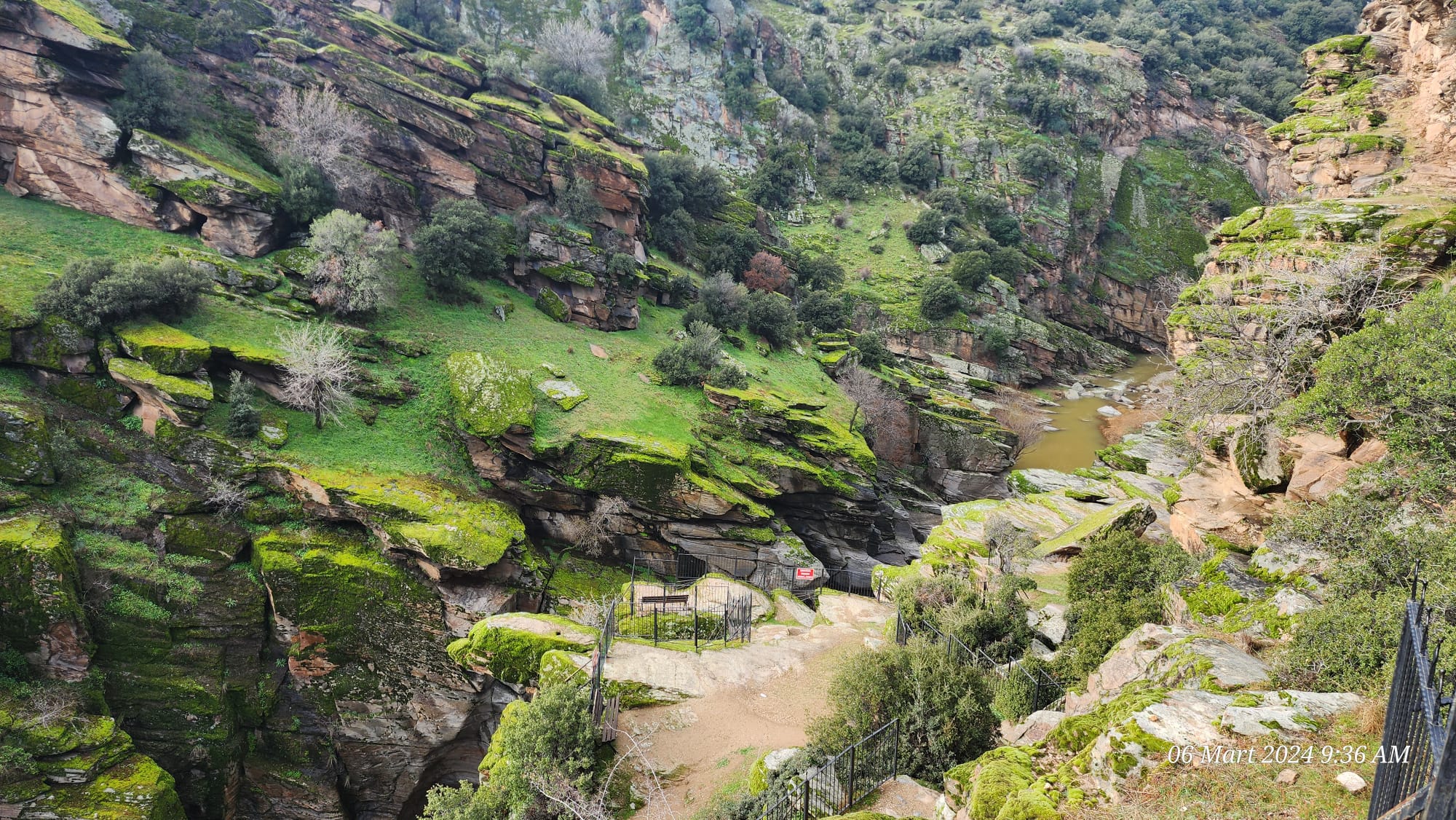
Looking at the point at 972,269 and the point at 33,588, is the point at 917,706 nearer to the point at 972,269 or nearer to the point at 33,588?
the point at 33,588

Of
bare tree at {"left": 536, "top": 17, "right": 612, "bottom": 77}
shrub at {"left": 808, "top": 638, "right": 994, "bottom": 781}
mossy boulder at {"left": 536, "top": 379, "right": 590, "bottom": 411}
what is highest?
bare tree at {"left": 536, "top": 17, "right": 612, "bottom": 77}

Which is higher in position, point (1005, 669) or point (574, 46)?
point (574, 46)

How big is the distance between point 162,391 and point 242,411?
71.7 inches

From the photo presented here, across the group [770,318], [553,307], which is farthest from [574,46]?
[770,318]

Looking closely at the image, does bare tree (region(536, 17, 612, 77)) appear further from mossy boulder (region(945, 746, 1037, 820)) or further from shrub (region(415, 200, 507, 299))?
mossy boulder (region(945, 746, 1037, 820))

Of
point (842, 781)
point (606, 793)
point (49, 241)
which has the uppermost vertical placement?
point (842, 781)

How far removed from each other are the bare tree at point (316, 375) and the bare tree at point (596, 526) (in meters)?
8.03

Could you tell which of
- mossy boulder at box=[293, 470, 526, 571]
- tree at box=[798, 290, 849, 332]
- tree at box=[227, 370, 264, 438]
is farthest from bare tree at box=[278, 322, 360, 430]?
tree at box=[798, 290, 849, 332]

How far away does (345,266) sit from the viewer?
70.3ft

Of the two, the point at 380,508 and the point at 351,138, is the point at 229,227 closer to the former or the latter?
the point at 351,138

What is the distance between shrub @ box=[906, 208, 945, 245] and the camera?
44844mm

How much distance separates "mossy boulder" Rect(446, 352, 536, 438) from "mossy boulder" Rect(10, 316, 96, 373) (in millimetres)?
9024

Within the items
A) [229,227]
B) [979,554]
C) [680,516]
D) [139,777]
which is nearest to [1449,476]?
[979,554]

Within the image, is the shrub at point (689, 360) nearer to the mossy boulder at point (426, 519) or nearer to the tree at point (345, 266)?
the mossy boulder at point (426, 519)
